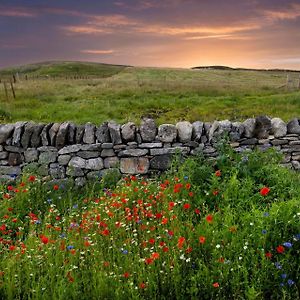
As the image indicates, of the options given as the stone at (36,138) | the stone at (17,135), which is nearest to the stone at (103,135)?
the stone at (36,138)

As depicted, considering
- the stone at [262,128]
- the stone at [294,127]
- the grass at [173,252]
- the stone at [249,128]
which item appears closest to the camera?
the grass at [173,252]

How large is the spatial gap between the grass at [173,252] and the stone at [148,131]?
1974 mm

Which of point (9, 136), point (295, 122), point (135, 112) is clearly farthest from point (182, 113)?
point (9, 136)

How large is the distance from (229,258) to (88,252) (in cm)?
192

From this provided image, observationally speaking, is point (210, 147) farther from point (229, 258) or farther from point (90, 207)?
point (229, 258)

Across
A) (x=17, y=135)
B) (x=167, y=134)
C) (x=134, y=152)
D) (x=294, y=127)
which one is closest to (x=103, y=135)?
(x=134, y=152)

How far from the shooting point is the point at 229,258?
491 cm

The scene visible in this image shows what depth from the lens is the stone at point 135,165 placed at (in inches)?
344

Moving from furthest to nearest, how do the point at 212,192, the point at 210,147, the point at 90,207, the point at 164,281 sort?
the point at 210,147, the point at 90,207, the point at 212,192, the point at 164,281

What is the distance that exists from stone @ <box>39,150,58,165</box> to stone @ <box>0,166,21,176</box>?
0.60 m

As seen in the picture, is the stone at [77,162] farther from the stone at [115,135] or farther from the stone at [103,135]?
the stone at [115,135]

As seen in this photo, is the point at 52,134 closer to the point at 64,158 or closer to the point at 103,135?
the point at 64,158

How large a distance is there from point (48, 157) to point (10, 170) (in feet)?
3.22

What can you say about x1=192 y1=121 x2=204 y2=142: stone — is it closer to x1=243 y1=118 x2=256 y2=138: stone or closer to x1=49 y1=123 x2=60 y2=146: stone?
x1=243 y1=118 x2=256 y2=138: stone
